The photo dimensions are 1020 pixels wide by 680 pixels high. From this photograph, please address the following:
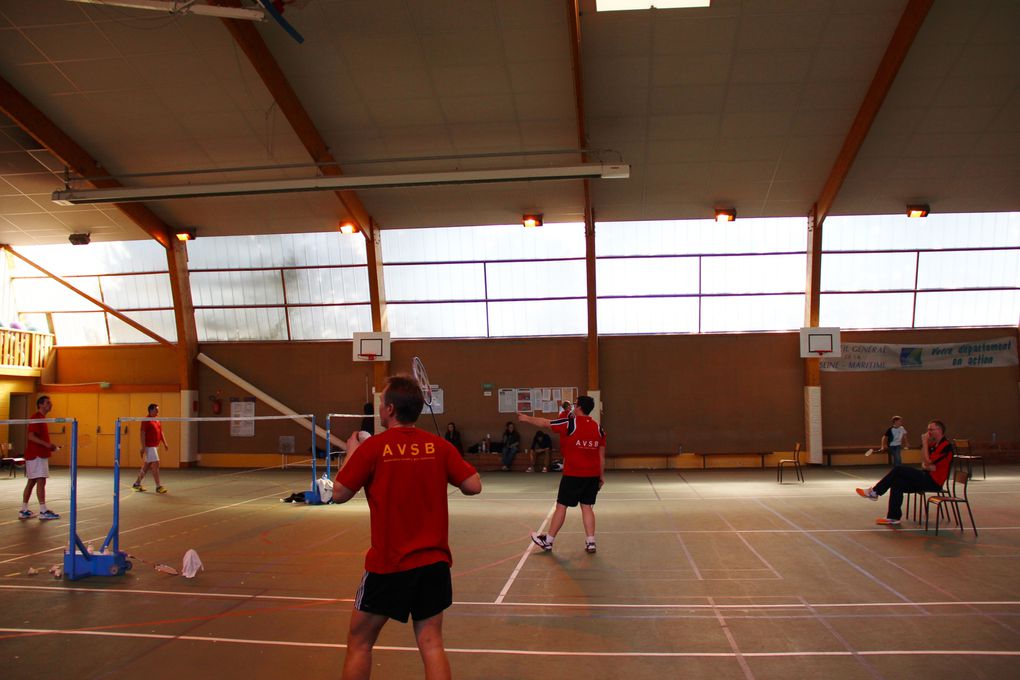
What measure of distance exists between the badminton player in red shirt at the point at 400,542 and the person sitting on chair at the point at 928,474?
8.73m

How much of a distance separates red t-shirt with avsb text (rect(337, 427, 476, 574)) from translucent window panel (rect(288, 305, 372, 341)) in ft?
60.9

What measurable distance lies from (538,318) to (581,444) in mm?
12978

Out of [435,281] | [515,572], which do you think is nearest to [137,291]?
[435,281]

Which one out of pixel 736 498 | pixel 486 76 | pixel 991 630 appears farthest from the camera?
pixel 486 76

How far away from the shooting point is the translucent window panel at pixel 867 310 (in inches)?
811

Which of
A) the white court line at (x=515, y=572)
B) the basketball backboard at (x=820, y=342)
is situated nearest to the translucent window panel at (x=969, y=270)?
the basketball backboard at (x=820, y=342)

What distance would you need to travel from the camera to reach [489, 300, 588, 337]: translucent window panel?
69.8 ft

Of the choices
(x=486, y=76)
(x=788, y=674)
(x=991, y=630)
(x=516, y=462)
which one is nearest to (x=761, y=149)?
(x=486, y=76)

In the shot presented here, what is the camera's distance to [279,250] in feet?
70.3

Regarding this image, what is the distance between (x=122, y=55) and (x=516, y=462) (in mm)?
13877

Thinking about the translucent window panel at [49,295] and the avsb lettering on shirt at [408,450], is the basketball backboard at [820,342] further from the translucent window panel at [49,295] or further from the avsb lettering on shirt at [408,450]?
the translucent window panel at [49,295]

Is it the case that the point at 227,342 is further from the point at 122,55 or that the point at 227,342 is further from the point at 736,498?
the point at 736,498

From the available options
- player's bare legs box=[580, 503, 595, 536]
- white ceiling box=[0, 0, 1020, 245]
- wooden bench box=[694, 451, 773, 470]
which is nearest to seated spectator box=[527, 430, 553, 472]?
wooden bench box=[694, 451, 773, 470]

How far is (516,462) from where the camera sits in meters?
21.2
